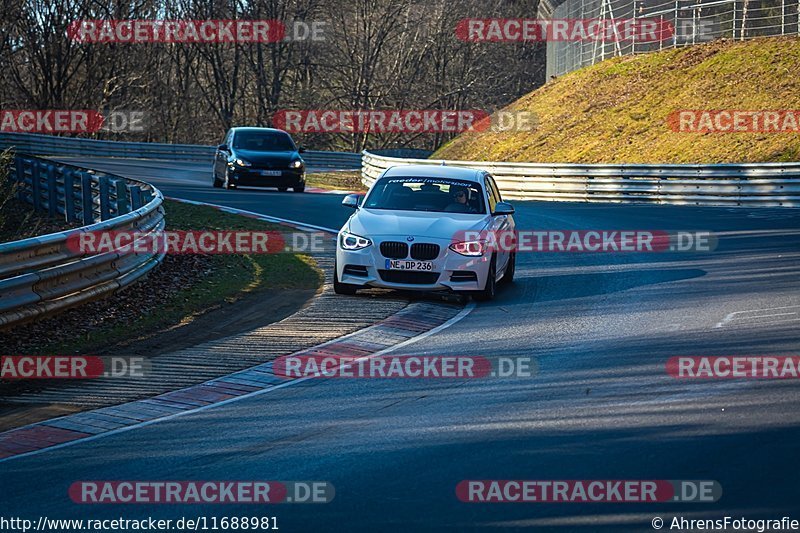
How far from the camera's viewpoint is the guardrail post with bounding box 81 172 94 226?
20.5 m

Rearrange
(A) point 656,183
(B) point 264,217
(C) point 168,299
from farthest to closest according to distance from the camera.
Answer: (A) point 656,183 < (B) point 264,217 < (C) point 168,299

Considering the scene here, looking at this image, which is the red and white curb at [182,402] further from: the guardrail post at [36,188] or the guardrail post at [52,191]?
the guardrail post at [36,188]

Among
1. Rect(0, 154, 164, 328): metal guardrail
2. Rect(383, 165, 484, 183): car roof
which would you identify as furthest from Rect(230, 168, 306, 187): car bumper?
Rect(383, 165, 484, 183): car roof

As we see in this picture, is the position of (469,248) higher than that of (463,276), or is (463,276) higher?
(469,248)

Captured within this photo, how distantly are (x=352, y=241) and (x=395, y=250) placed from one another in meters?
0.59

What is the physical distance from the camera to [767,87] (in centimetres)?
3919

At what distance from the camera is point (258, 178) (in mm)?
30031

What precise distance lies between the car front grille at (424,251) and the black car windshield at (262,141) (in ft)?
59.8

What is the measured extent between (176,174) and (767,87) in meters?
20.3

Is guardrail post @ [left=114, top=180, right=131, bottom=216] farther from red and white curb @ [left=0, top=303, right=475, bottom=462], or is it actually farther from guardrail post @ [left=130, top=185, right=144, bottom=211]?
red and white curb @ [left=0, top=303, right=475, bottom=462]

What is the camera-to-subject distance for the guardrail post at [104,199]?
752 inches

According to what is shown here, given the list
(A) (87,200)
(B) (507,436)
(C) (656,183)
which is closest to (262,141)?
(C) (656,183)

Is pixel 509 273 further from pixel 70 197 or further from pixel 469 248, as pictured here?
pixel 70 197

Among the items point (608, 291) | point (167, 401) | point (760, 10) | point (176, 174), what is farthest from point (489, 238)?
point (760, 10)
